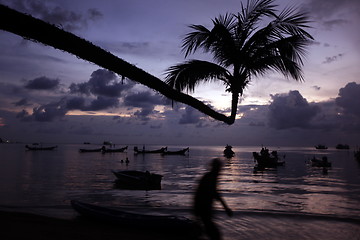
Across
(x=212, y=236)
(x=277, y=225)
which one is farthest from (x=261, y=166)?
(x=212, y=236)

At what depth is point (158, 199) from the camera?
61.4ft

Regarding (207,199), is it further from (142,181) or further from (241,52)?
(142,181)

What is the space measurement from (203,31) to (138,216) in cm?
691

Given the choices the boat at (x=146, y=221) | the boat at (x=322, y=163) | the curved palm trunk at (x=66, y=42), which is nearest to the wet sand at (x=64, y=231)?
the boat at (x=146, y=221)

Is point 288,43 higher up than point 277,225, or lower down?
higher up

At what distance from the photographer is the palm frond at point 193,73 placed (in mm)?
4844

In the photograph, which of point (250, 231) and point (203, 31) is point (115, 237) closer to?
point (250, 231)

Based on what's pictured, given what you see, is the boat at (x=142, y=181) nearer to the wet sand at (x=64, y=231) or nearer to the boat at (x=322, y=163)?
the wet sand at (x=64, y=231)

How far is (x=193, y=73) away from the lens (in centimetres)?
491

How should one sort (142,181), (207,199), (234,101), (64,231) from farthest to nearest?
(142,181)
(64,231)
(207,199)
(234,101)

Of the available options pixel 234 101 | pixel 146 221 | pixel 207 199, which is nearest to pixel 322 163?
pixel 146 221

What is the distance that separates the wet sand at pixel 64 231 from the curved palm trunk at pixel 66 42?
715cm

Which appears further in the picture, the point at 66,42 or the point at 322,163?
the point at 322,163

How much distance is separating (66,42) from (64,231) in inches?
335
